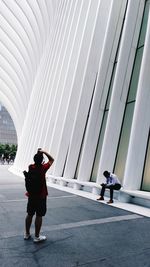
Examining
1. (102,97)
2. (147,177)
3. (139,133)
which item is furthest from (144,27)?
(147,177)

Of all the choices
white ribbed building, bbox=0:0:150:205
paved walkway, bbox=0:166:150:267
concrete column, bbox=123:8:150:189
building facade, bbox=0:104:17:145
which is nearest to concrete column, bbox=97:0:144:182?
white ribbed building, bbox=0:0:150:205

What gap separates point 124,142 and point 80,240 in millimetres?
6902

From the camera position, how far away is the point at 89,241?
459 cm

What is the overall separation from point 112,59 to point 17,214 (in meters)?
9.35

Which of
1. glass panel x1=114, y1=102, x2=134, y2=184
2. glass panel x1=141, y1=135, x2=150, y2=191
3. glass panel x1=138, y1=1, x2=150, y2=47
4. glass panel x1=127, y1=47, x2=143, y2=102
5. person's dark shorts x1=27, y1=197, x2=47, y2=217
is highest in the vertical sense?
glass panel x1=138, y1=1, x2=150, y2=47

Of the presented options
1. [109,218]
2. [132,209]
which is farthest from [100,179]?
[109,218]

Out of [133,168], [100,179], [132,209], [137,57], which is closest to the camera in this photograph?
[132,209]

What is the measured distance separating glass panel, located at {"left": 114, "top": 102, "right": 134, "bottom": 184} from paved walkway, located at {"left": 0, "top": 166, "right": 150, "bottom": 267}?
3.77 metres

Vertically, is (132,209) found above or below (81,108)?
below

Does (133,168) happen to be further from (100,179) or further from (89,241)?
(89,241)

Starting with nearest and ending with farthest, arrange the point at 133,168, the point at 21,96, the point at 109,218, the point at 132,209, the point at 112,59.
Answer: the point at 109,218 < the point at 132,209 < the point at 133,168 < the point at 112,59 < the point at 21,96

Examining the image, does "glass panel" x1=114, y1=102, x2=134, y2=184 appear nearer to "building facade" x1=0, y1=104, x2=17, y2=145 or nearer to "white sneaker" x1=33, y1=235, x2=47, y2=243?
"white sneaker" x1=33, y1=235, x2=47, y2=243

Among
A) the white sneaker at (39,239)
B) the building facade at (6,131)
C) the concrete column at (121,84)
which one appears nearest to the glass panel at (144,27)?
the concrete column at (121,84)

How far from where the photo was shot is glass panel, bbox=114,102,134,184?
Answer: 35.8 ft
